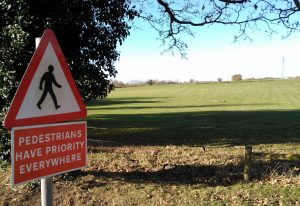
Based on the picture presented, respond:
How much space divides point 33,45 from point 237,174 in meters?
4.89

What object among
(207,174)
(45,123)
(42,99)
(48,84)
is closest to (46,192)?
(45,123)

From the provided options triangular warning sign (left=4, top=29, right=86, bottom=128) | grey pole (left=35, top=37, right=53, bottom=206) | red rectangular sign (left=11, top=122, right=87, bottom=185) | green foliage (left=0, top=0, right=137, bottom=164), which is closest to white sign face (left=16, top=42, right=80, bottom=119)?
triangular warning sign (left=4, top=29, right=86, bottom=128)

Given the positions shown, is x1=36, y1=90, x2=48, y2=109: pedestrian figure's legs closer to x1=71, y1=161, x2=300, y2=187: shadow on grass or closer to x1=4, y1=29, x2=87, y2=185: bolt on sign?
x1=4, y1=29, x2=87, y2=185: bolt on sign

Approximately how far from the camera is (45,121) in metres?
3.49

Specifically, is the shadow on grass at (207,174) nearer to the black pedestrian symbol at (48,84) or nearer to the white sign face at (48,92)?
the white sign face at (48,92)

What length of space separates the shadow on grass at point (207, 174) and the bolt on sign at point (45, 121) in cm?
527

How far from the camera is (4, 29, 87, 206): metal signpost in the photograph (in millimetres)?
3311

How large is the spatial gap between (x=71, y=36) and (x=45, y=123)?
6099mm

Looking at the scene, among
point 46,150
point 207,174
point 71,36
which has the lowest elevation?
point 207,174

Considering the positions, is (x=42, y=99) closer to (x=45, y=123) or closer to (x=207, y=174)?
(x=45, y=123)

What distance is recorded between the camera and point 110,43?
9.94 m

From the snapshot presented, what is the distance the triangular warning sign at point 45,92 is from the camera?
3342 mm

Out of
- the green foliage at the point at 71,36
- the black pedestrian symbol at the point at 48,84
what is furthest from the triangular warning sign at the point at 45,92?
the green foliage at the point at 71,36

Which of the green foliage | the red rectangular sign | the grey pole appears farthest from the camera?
the green foliage
